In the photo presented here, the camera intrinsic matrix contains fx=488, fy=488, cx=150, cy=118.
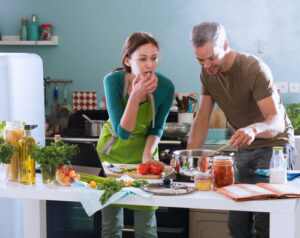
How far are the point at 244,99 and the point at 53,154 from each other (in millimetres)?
1141

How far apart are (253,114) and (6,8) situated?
3.19 m

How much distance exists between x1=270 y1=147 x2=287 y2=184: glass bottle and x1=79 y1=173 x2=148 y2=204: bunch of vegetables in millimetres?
575

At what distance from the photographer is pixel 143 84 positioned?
103 inches

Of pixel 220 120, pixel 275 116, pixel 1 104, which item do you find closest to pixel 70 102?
pixel 220 120

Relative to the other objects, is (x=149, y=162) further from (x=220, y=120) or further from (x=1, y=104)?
(x=220, y=120)

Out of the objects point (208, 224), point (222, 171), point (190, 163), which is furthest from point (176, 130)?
point (222, 171)

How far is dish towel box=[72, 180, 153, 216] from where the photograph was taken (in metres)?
2.00

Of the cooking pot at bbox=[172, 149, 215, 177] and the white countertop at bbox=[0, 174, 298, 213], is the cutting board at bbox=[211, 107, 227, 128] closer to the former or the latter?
the cooking pot at bbox=[172, 149, 215, 177]

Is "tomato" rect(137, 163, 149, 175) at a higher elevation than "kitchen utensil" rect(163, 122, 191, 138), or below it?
below

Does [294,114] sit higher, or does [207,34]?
[207,34]

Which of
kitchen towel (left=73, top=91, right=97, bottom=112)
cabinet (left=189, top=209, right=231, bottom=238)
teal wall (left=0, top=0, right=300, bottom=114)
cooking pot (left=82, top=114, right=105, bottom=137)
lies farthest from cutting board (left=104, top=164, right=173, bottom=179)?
kitchen towel (left=73, top=91, right=97, bottom=112)

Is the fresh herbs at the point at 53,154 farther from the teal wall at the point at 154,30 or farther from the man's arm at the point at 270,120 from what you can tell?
the teal wall at the point at 154,30

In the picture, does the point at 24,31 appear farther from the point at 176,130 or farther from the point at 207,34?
the point at 207,34

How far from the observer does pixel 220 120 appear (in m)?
4.51
